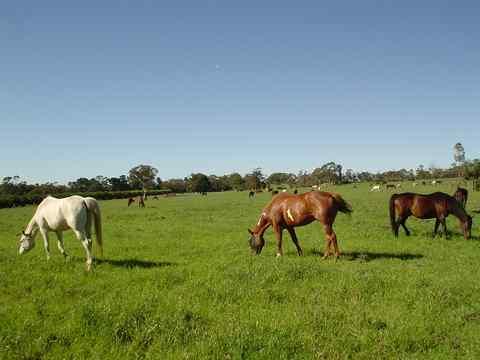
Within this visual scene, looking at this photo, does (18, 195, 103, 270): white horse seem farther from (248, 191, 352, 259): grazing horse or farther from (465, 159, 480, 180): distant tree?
(465, 159, 480, 180): distant tree

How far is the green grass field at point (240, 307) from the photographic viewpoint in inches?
226

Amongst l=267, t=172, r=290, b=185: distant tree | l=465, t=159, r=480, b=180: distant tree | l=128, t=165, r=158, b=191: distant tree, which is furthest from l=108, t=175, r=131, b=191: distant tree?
l=465, t=159, r=480, b=180: distant tree

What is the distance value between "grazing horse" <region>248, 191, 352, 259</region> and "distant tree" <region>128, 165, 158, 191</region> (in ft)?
442

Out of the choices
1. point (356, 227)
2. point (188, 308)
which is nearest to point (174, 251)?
point (188, 308)

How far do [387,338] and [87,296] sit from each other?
6274 mm

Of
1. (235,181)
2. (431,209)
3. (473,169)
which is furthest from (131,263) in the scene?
(235,181)

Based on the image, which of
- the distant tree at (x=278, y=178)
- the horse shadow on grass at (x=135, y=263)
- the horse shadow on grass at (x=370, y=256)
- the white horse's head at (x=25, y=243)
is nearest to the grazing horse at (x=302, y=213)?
the horse shadow on grass at (x=370, y=256)

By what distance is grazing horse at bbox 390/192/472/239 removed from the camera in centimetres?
1648

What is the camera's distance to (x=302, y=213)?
12422 mm

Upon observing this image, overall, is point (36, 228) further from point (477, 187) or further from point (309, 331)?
point (477, 187)

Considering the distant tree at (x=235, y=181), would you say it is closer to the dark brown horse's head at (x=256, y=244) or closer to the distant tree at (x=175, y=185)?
the distant tree at (x=175, y=185)

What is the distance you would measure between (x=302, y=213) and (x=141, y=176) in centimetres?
13949

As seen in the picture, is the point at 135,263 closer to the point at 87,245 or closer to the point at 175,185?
the point at 87,245

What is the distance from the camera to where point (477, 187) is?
39.9 metres
